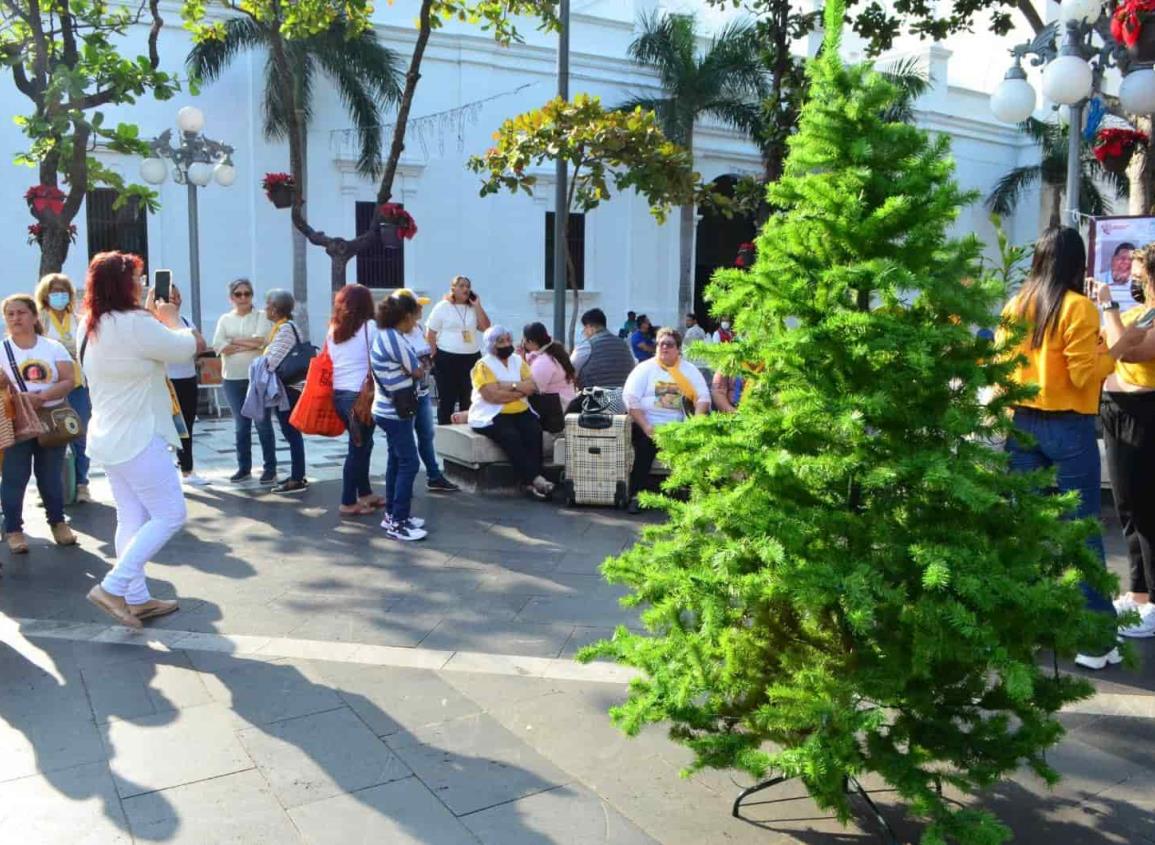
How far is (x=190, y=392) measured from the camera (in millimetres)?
9062

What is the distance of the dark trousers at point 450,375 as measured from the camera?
450 inches

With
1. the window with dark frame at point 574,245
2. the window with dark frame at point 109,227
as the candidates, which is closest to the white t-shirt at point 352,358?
the window with dark frame at point 109,227

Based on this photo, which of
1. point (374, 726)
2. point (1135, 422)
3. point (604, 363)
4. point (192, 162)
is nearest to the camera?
point (374, 726)

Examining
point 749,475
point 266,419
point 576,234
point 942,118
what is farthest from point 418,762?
point 942,118

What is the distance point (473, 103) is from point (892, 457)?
837 inches

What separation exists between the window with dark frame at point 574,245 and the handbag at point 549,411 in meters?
15.6

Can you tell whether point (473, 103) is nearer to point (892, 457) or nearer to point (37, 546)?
point (37, 546)

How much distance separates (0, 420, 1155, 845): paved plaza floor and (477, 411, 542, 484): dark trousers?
1.84m

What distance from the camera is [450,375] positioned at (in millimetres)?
11547

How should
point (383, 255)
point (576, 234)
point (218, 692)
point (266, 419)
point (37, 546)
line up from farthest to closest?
1. point (576, 234)
2. point (383, 255)
3. point (266, 419)
4. point (37, 546)
5. point (218, 692)

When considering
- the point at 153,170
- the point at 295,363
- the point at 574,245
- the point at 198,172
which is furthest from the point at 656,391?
the point at 574,245

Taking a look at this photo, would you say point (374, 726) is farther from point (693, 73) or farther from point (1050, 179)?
point (1050, 179)

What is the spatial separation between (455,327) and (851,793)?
839 cm

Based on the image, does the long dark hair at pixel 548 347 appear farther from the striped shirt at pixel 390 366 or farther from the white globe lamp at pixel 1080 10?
the white globe lamp at pixel 1080 10
